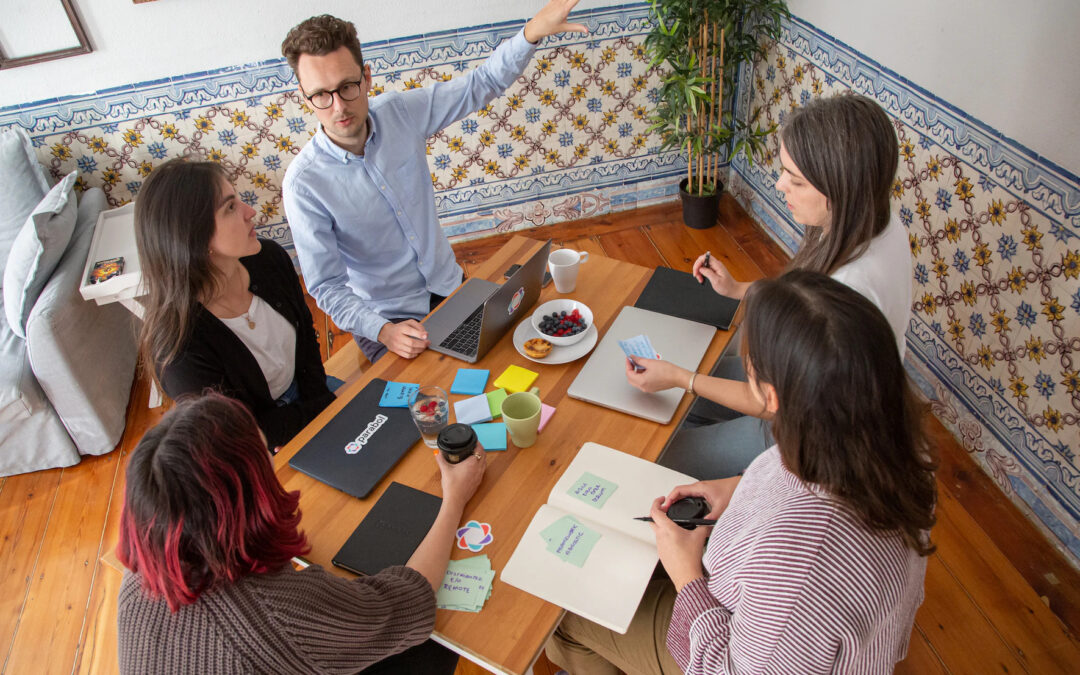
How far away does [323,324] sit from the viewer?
3199mm

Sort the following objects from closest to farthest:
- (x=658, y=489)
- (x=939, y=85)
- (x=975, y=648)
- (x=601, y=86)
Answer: (x=658, y=489), (x=975, y=648), (x=939, y=85), (x=601, y=86)

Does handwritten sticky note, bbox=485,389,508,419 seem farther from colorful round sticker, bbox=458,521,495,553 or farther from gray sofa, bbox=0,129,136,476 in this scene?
gray sofa, bbox=0,129,136,476

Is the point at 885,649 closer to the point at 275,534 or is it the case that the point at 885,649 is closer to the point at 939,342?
the point at 275,534

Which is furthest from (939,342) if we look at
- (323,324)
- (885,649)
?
(323,324)

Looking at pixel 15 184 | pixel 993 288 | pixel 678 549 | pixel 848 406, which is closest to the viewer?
pixel 848 406

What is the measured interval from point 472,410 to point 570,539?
40 cm

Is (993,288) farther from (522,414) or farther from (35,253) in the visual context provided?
(35,253)

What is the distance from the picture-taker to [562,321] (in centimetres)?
175

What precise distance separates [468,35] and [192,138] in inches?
50.8

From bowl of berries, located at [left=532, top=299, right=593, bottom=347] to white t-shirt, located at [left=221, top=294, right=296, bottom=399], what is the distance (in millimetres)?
748

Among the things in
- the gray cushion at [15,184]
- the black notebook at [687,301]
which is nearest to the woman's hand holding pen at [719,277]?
the black notebook at [687,301]

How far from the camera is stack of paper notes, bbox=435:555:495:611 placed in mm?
1212

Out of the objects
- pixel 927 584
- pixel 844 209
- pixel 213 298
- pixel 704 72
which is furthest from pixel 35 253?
A: pixel 927 584

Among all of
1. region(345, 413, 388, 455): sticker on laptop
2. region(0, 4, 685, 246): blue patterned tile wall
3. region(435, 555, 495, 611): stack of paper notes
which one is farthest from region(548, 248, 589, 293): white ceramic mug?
region(0, 4, 685, 246): blue patterned tile wall
